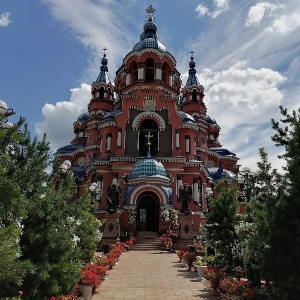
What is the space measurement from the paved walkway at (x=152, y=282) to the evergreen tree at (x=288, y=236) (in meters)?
4.22

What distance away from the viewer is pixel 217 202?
14984mm

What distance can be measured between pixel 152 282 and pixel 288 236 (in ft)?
23.0

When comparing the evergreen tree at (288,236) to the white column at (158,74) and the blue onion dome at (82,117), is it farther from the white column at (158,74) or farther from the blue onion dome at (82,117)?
the blue onion dome at (82,117)

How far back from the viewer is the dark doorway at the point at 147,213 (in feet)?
95.8

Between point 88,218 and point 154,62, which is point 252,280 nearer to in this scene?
point 88,218

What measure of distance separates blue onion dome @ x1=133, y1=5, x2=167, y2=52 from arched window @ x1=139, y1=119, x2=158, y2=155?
805cm

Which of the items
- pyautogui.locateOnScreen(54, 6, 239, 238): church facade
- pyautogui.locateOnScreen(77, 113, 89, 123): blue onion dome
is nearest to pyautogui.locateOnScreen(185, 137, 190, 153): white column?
pyautogui.locateOnScreen(54, 6, 239, 238): church facade

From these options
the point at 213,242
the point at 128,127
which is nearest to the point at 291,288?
the point at 213,242

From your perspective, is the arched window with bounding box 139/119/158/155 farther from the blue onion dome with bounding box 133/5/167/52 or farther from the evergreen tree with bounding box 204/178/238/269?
the evergreen tree with bounding box 204/178/238/269

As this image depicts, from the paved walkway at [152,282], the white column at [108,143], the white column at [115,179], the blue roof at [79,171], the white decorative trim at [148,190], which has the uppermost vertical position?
the white column at [108,143]

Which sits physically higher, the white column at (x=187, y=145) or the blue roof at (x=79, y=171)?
the white column at (x=187, y=145)

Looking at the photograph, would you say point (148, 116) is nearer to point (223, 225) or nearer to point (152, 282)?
point (223, 225)

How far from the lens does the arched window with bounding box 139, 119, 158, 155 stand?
3328cm

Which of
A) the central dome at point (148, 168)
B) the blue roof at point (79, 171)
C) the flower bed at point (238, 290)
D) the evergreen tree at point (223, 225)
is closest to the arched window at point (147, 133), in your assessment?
the central dome at point (148, 168)
